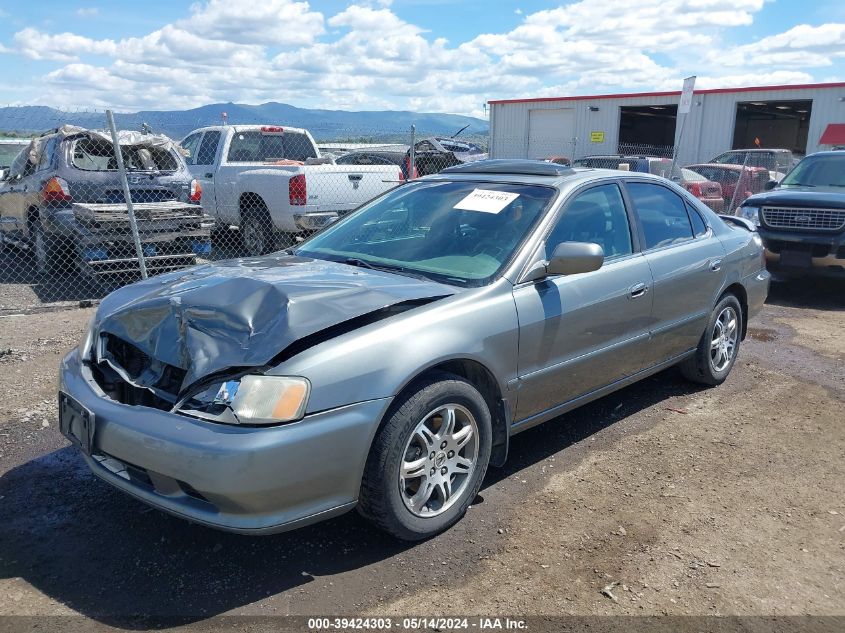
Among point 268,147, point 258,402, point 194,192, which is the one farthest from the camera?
point 268,147

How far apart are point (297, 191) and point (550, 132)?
23.9 meters

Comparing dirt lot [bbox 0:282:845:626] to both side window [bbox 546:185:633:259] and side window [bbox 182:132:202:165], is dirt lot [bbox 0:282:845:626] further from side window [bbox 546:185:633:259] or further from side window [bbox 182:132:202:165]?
side window [bbox 182:132:202:165]

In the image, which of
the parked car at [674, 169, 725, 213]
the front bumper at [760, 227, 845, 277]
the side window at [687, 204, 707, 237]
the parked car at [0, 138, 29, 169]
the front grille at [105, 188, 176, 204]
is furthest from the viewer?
the parked car at [674, 169, 725, 213]

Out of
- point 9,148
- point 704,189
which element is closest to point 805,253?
point 704,189

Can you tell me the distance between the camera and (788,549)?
3229mm

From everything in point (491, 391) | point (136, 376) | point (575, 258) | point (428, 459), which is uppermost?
point (575, 258)

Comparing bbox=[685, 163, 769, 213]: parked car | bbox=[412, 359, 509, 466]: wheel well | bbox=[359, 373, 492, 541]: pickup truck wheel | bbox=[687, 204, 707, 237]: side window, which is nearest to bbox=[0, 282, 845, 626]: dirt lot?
bbox=[359, 373, 492, 541]: pickup truck wheel

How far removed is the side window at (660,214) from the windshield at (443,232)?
0.90 meters

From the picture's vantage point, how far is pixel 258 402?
8.84 ft

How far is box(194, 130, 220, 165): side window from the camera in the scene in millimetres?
11180

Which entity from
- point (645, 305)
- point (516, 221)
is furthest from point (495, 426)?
point (645, 305)

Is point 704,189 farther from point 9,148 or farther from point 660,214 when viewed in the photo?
point 9,148

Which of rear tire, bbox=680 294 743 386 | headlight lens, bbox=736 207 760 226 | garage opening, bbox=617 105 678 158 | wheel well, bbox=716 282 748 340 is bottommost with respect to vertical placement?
rear tire, bbox=680 294 743 386

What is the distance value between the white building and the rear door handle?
18745mm
